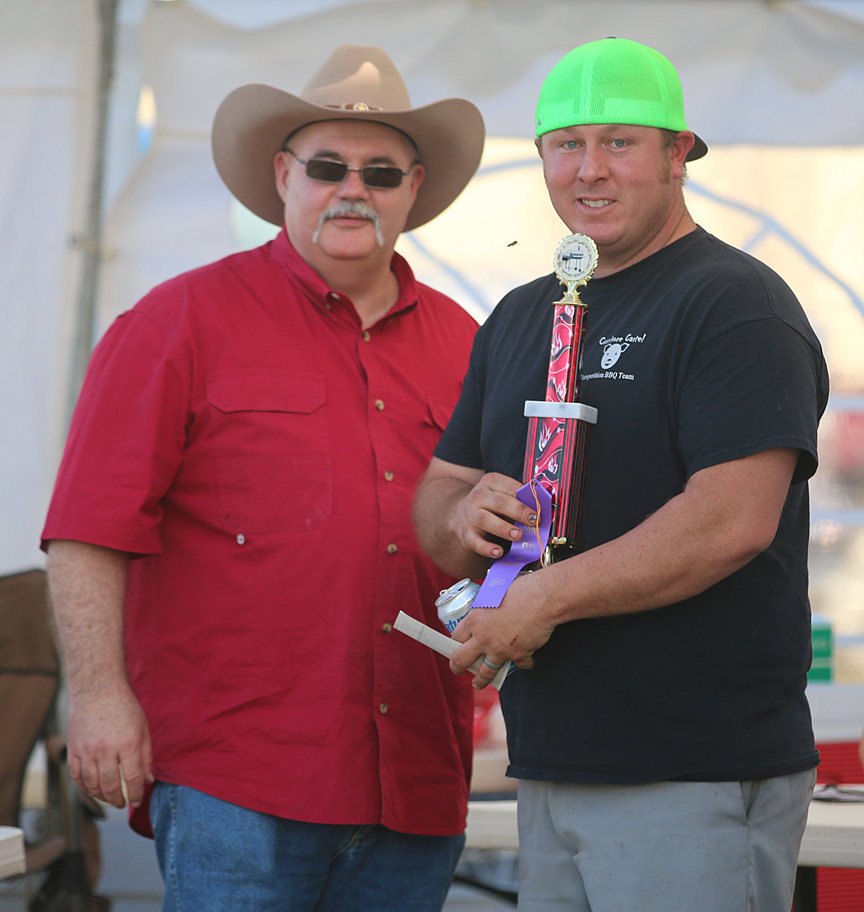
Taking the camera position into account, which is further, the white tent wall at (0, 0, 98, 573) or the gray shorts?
the white tent wall at (0, 0, 98, 573)

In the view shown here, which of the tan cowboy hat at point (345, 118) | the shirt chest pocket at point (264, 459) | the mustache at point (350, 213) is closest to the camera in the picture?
the shirt chest pocket at point (264, 459)

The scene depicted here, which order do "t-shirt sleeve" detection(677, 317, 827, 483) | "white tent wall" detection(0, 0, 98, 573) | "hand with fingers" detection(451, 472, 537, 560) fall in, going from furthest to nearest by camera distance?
"white tent wall" detection(0, 0, 98, 573), "hand with fingers" detection(451, 472, 537, 560), "t-shirt sleeve" detection(677, 317, 827, 483)

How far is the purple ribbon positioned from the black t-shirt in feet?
0.33

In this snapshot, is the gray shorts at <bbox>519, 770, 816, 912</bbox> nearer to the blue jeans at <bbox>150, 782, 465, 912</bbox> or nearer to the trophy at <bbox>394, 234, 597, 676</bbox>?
the trophy at <bbox>394, 234, 597, 676</bbox>

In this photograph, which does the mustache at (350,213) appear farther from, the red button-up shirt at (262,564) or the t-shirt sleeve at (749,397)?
the t-shirt sleeve at (749,397)

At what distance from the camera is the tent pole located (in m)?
3.87

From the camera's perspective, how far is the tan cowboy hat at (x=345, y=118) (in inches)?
101

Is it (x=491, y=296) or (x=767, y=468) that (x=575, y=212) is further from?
(x=491, y=296)

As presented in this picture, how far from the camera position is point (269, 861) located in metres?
2.12

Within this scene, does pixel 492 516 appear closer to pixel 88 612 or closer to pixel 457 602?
pixel 457 602

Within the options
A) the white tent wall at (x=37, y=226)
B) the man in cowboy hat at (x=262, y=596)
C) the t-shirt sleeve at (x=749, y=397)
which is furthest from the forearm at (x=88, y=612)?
the white tent wall at (x=37, y=226)

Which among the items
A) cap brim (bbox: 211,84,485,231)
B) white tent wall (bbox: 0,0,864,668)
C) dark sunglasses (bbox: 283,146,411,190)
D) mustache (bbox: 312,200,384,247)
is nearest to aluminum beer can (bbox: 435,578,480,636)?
mustache (bbox: 312,200,384,247)

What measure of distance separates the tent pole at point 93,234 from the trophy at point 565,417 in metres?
2.57

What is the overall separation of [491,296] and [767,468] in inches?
99.4
